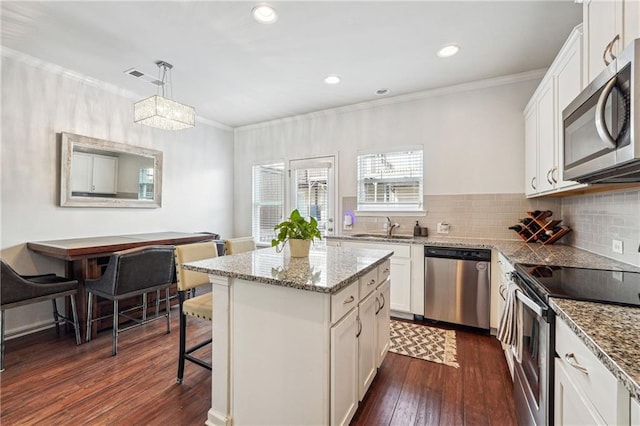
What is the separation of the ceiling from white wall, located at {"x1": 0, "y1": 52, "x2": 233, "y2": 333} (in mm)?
241

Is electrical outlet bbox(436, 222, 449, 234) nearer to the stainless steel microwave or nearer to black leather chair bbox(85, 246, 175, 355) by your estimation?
the stainless steel microwave

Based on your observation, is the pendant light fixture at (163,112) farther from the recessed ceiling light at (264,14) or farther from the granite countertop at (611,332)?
the granite countertop at (611,332)

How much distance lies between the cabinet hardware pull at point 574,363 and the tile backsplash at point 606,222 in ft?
4.16

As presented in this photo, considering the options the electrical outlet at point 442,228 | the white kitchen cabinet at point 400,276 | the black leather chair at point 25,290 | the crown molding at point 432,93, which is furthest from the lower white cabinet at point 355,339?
the black leather chair at point 25,290

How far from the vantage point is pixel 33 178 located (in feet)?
9.49

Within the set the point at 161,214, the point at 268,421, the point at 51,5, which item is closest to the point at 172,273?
the point at 161,214

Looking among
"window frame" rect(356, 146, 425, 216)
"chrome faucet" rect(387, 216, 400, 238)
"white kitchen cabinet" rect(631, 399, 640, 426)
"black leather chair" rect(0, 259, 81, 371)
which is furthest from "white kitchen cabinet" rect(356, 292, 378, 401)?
"black leather chair" rect(0, 259, 81, 371)

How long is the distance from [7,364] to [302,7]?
12.1 ft

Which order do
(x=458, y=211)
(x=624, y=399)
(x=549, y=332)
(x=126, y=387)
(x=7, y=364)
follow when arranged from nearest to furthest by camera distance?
1. (x=624, y=399)
2. (x=549, y=332)
3. (x=126, y=387)
4. (x=7, y=364)
5. (x=458, y=211)

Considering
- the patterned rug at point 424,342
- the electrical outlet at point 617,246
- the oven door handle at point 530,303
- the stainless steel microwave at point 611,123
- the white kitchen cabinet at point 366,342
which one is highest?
the stainless steel microwave at point 611,123

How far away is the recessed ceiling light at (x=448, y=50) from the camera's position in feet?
8.64

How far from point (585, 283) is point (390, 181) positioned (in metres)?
2.68

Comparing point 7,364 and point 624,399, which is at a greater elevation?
point 624,399

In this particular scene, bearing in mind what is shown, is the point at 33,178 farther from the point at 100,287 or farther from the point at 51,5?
Result: the point at 51,5
